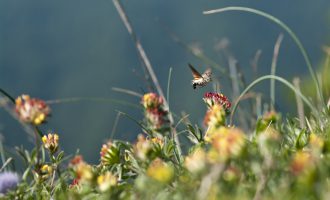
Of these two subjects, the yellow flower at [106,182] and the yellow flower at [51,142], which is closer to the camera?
the yellow flower at [106,182]

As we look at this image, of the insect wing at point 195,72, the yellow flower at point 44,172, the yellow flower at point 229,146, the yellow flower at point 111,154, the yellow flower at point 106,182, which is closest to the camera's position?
the yellow flower at point 229,146

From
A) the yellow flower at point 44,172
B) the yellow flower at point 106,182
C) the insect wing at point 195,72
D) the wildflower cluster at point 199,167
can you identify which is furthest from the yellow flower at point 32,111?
the insect wing at point 195,72

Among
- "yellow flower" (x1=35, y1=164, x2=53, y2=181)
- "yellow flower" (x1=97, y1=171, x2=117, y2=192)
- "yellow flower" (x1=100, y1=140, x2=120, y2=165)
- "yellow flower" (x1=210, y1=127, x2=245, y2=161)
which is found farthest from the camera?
"yellow flower" (x1=35, y1=164, x2=53, y2=181)

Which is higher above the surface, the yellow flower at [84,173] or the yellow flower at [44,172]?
the yellow flower at [84,173]

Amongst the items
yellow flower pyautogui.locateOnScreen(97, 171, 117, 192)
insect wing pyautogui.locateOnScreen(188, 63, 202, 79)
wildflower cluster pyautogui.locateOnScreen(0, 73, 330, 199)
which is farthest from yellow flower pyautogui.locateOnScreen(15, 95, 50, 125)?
insect wing pyautogui.locateOnScreen(188, 63, 202, 79)

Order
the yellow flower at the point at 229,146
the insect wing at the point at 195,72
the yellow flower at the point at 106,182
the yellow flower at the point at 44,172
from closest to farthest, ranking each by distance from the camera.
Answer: the yellow flower at the point at 229,146 < the yellow flower at the point at 106,182 < the yellow flower at the point at 44,172 < the insect wing at the point at 195,72

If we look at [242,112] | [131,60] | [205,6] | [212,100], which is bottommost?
[131,60]

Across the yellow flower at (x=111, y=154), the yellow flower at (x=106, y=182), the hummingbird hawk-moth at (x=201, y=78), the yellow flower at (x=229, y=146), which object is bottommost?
the hummingbird hawk-moth at (x=201, y=78)

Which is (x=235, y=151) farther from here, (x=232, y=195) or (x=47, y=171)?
(x=47, y=171)

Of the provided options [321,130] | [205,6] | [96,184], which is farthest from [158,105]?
[205,6]

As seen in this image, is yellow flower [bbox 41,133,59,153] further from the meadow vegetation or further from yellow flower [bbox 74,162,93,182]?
yellow flower [bbox 74,162,93,182]

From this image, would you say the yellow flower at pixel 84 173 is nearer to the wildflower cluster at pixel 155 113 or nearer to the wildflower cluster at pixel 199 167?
the wildflower cluster at pixel 199 167
